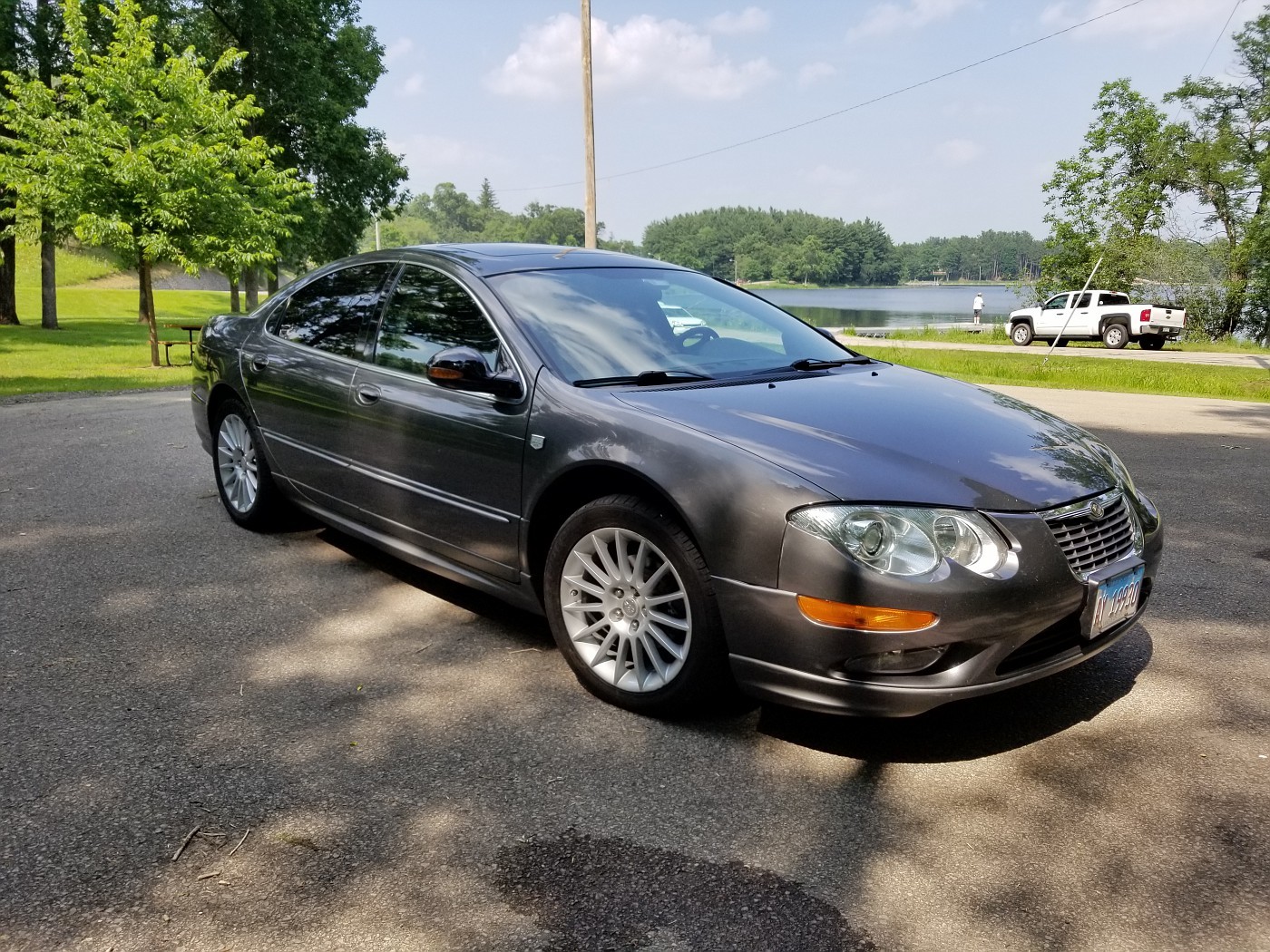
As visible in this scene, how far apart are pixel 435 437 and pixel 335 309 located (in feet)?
4.28

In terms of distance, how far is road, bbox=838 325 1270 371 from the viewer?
2253cm

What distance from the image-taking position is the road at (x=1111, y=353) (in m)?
22.5

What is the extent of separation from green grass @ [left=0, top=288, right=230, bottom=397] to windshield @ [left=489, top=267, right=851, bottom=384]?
445 inches

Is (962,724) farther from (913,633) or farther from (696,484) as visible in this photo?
(696,484)

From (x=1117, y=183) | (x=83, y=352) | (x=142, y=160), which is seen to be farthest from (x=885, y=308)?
(x=142, y=160)

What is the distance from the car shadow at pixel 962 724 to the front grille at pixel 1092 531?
568mm

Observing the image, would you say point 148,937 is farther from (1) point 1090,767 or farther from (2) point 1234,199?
(2) point 1234,199

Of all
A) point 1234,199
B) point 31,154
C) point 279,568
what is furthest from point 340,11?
point 279,568

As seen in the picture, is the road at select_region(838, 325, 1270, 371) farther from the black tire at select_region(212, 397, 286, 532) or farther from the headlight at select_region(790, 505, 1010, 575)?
the headlight at select_region(790, 505, 1010, 575)

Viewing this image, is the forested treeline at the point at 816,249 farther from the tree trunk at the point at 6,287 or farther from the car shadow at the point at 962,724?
the car shadow at the point at 962,724

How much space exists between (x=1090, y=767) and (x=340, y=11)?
40.6m

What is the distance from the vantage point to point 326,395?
4551 millimetres

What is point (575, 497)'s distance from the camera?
11.5 ft

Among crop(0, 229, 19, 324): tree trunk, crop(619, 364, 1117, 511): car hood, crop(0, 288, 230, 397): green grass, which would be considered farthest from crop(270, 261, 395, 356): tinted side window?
crop(0, 229, 19, 324): tree trunk
